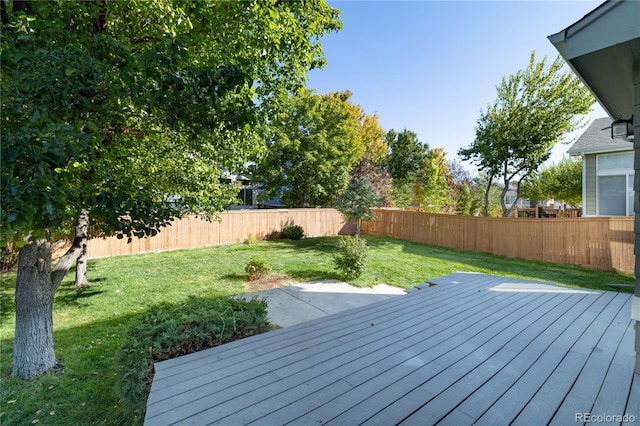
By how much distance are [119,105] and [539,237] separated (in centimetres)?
1122

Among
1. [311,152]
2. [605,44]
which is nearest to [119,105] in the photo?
[605,44]

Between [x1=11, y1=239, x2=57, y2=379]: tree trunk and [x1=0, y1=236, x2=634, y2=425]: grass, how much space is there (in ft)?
0.55

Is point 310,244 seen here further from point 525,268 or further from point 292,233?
point 525,268

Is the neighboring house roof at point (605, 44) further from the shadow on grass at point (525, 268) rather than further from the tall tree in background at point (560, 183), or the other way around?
the tall tree in background at point (560, 183)

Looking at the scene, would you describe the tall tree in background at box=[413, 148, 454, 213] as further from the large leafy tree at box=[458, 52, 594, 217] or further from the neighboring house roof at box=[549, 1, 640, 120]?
the neighboring house roof at box=[549, 1, 640, 120]

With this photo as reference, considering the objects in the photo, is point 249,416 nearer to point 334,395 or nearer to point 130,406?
point 334,395

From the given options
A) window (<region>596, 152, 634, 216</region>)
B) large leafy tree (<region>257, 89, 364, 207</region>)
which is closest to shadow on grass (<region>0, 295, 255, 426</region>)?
large leafy tree (<region>257, 89, 364, 207</region>)

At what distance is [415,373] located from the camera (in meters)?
2.17

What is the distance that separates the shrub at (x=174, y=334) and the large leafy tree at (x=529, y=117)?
1149 cm

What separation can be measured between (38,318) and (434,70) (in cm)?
1069

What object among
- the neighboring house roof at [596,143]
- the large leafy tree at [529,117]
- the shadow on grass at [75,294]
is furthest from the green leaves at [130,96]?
the neighboring house roof at [596,143]

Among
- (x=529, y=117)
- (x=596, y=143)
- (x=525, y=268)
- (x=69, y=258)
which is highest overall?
(x=529, y=117)

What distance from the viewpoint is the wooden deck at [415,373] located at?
174 centimetres

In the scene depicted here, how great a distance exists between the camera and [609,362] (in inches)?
92.7
